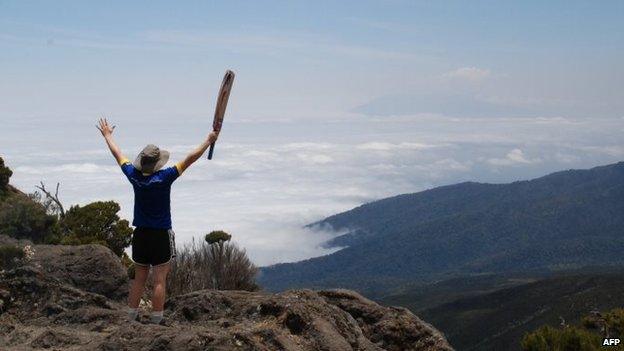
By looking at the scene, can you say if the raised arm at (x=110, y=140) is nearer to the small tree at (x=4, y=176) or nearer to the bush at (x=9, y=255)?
the bush at (x=9, y=255)

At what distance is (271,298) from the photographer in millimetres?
9094

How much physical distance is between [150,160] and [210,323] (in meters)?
2.10

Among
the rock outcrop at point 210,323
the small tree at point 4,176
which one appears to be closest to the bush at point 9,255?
the rock outcrop at point 210,323

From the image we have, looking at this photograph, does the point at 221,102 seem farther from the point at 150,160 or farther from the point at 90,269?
the point at 90,269

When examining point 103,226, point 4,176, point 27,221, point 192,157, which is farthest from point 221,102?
point 4,176

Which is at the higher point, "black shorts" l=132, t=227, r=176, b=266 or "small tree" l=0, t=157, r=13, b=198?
"small tree" l=0, t=157, r=13, b=198

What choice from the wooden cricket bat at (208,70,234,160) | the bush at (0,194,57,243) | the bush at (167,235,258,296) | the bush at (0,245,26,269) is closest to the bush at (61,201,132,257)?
the bush at (0,194,57,243)

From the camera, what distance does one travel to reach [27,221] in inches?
1296

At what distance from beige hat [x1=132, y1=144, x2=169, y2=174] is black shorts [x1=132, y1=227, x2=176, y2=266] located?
74 cm

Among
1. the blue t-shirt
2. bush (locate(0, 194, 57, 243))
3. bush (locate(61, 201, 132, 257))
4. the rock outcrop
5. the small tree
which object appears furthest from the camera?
the small tree

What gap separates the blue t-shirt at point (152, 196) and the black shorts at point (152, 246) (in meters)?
0.10

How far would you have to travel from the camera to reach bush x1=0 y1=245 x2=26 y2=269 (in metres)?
15.4

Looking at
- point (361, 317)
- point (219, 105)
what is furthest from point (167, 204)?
point (361, 317)

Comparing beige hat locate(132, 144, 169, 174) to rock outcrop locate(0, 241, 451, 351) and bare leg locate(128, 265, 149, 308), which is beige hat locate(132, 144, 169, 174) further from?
rock outcrop locate(0, 241, 451, 351)
